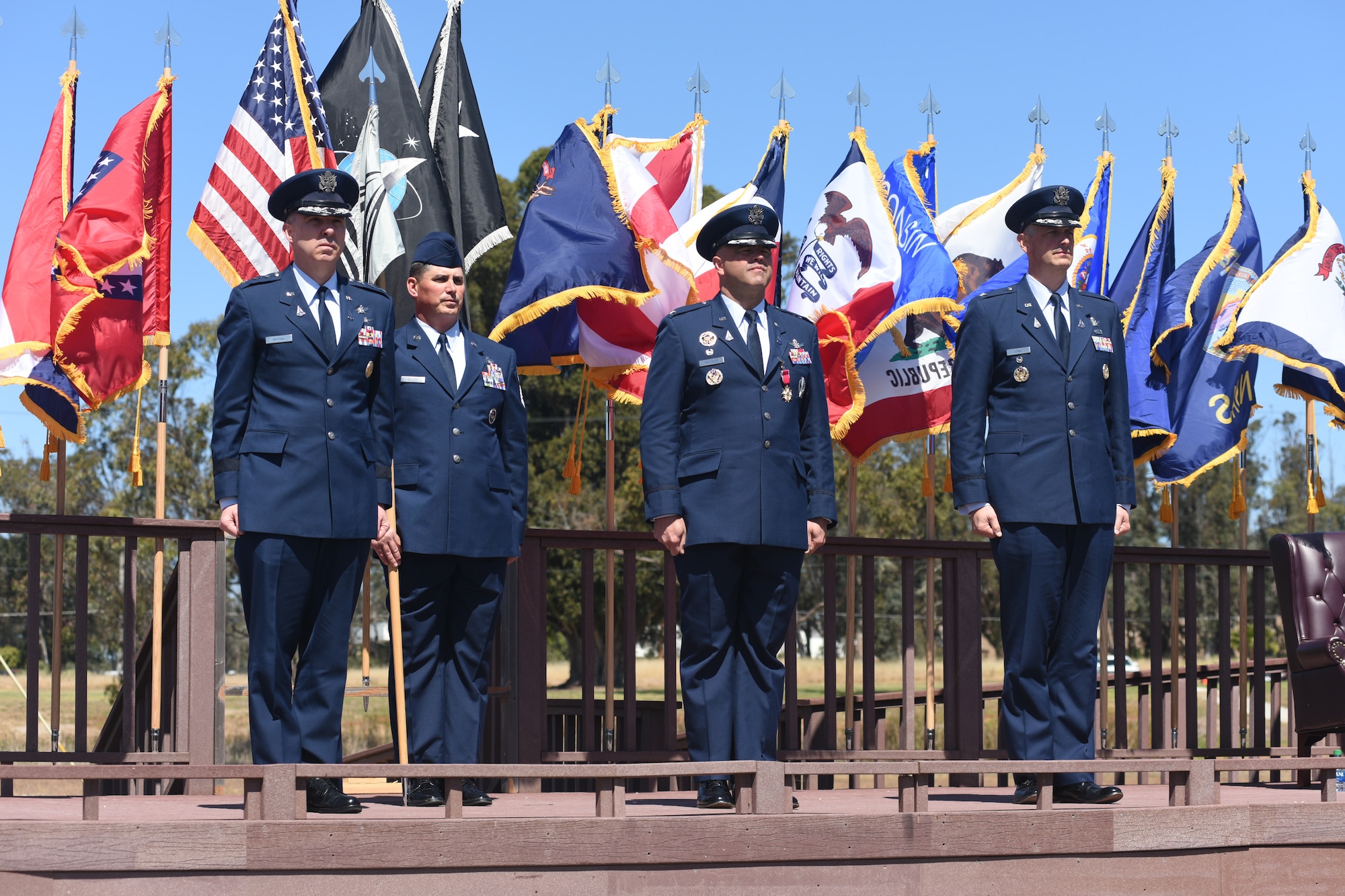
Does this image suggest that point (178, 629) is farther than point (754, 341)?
Yes

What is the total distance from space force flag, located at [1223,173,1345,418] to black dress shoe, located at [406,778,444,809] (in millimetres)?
4873

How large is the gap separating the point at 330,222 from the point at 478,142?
287cm

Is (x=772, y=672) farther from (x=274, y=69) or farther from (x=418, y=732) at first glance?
(x=274, y=69)

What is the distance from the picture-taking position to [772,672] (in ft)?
15.7

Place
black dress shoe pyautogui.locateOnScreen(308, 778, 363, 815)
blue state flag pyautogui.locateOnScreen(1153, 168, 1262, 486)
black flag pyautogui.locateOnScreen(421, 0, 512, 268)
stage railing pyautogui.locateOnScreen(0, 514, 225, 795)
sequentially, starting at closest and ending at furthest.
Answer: black dress shoe pyautogui.locateOnScreen(308, 778, 363, 815) < stage railing pyautogui.locateOnScreen(0, 514, 225, 795) < black flag pyautogui.locateOnScreen(421, 0, 512, 268) < blue state flag pyautogui.locateOnScreen(1153, 168, 1262, 486)

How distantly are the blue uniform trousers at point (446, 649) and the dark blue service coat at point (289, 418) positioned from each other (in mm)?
317

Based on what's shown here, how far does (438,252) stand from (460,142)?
2601 millimetres

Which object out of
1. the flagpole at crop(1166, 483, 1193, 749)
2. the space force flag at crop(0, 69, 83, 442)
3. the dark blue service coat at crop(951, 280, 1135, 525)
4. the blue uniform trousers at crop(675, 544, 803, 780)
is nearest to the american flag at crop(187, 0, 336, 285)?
the space force flag at crop(0, 69, 83, 442)

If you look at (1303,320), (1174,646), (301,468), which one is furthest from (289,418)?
(1303,320)

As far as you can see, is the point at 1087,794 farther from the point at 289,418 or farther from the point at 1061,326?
the point at 289,418

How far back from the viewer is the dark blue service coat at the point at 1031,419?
4.98m

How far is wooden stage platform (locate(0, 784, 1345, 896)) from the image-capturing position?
12.4 ft

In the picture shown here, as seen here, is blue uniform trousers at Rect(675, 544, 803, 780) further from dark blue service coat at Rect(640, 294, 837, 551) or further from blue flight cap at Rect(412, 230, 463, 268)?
blue flight cap at Rect(412, 230, 463, 268)

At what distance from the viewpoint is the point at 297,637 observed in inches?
179
